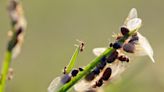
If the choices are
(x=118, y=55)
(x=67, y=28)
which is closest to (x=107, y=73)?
(x=118, y=55)

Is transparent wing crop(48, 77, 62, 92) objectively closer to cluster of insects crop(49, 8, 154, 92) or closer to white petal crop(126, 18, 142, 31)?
cluster of insects crop(49, 8, 154, 92)

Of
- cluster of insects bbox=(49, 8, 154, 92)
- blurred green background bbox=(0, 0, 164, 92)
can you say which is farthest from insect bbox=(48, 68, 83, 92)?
blurred green background bbox=(0, 0, 164, 92)

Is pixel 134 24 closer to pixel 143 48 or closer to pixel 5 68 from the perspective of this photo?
pixel 143 48

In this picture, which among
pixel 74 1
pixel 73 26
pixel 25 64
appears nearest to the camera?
pixel 25 64

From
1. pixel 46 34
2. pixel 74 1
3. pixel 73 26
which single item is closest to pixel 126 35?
pixel 46 34

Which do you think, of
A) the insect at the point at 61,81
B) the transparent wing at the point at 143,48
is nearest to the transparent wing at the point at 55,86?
the insect at the point at 61,81

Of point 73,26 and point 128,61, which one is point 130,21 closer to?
point 128,61
